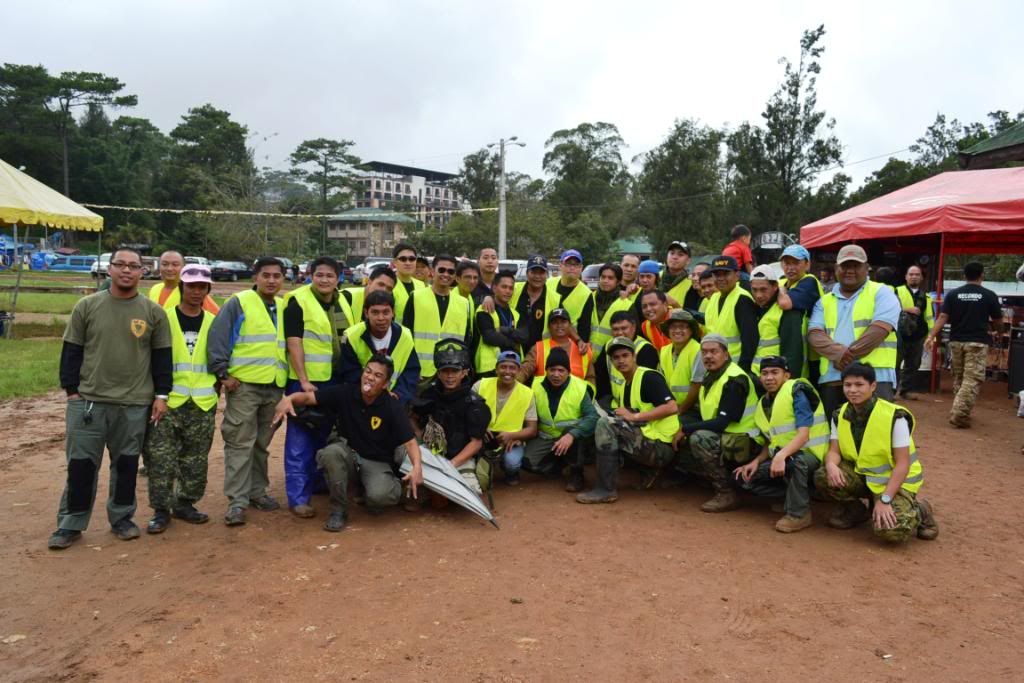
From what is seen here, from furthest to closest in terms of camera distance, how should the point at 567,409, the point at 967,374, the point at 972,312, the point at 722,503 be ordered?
the point at 972,312
the point at 967,374
the point at 567,409
the point at 722,503

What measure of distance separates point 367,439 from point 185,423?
1224 mm

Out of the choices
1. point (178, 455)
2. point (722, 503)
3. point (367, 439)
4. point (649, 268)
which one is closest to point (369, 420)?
point (367, 439)

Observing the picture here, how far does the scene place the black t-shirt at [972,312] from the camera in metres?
9.08

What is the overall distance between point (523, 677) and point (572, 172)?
5301cm

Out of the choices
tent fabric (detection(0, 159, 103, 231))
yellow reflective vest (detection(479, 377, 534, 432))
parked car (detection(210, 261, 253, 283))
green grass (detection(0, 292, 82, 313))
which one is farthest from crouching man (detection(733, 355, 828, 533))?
parked car (detection(210, 261, 253, 283))

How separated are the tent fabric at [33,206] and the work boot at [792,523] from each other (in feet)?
46.3

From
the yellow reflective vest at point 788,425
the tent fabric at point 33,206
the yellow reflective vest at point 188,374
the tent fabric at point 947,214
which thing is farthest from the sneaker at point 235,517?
the tent fabric at point 33,206

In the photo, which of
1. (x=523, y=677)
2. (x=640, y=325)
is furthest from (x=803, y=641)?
(x=640, y=325)

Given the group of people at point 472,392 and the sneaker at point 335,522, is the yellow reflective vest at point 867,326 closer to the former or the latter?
the group of people at point 472,392

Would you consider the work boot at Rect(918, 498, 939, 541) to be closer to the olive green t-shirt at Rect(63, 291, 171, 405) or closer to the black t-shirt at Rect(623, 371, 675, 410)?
the black t-shirt at Rect(623, 371, 675, 410)

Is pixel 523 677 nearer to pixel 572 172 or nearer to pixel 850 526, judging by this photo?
pixel 850 526

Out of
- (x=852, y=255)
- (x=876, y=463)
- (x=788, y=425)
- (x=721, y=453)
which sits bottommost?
(x=721, y=453)

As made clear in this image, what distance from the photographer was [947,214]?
984 centimetres

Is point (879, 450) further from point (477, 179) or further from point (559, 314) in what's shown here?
point (477, 179)
